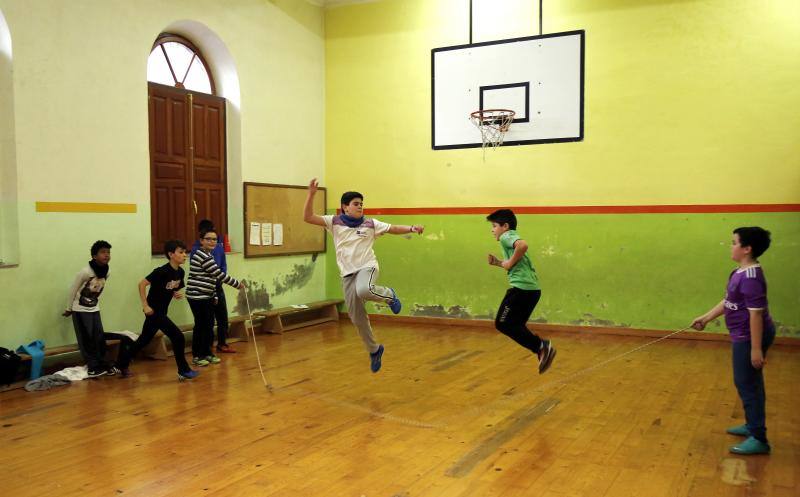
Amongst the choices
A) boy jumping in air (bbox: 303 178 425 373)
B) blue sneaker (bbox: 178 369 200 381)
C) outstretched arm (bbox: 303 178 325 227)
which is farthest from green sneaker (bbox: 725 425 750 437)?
blue sneaker (bbox: 178 369 200 381)

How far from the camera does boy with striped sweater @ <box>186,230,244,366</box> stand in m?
6.41

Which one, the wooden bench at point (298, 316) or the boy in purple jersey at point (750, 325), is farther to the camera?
the wooden bench at point (298, 316)

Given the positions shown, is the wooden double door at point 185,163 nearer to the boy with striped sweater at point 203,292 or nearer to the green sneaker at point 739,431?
the boy with striped sweater at point 203,292

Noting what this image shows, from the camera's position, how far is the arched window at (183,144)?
7.34m

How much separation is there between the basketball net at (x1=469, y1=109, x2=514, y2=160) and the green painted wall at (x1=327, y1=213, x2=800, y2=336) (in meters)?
1.02

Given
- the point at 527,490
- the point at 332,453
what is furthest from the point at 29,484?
the point at 527,490

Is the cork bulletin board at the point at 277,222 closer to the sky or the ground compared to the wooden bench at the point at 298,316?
closer to the sky

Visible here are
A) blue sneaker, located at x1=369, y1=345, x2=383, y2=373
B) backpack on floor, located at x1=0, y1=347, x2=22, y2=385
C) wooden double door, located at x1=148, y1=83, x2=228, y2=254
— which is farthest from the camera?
wooden double door, located at x1=148, y1=83, x2=228, y2=254

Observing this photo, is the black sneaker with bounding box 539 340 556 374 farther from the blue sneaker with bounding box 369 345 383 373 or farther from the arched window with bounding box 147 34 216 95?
the arched window with bounding box 147 34 216 95

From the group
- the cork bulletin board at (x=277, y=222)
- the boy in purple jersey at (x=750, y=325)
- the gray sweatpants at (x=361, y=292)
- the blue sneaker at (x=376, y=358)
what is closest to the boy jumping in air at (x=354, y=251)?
the gray sweatpants at (x=361, y=292)

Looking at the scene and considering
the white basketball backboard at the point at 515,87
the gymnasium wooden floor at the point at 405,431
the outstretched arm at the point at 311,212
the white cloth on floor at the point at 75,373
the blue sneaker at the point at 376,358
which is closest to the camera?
the gymnasium wooden floor at the point at 405,431

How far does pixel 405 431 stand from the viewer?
4.34 meters

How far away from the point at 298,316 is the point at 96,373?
11.6ft

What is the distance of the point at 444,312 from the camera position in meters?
9.12
